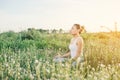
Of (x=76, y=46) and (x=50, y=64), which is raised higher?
(x=76, y=46)

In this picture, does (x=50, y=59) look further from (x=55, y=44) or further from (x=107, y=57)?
(x=55, y=44)

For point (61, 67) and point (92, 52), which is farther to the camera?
point (92, 52)

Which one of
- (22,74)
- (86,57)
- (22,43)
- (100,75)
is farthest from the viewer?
(22,43)

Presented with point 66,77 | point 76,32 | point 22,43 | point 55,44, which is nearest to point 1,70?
point 66,77

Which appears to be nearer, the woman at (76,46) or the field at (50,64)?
the field at (50,64)

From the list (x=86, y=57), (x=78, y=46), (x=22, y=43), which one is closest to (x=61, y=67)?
(x=78, y=46)

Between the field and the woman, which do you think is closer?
the field

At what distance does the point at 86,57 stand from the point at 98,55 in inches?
16.1

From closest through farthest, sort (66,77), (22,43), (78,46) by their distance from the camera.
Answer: (66,77) < (78,46) < (22,43)

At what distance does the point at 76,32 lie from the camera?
364 inches

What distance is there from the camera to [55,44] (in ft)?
44.8

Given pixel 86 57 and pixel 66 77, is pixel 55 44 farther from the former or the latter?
pixel 66 77

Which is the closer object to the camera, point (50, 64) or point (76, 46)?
point (50, 64)

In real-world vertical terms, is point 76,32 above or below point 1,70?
above
